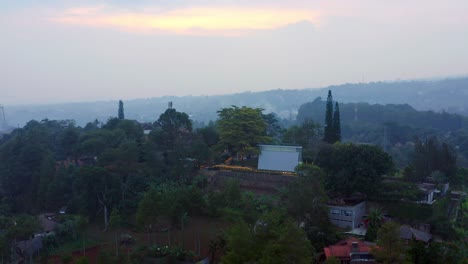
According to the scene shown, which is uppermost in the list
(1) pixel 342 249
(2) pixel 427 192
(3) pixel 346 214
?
(2) pixel 427 192

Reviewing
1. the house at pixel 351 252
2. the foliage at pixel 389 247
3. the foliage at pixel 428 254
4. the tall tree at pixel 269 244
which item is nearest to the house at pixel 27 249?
the tall tree at pixel 269 244

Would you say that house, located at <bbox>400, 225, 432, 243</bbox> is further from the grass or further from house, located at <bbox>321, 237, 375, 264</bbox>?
the grass

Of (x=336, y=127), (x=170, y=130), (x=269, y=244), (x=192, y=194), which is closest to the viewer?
(x=269, y=244)

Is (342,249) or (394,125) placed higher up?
(394,125)

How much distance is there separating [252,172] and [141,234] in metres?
6.82

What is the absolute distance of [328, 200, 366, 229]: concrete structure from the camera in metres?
18.1

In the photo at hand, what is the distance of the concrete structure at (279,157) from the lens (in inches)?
882

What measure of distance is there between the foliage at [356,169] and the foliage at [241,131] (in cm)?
579

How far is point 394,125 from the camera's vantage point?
5428 cm

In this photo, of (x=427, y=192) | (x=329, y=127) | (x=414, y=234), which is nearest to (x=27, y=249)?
(x=414, y=234)

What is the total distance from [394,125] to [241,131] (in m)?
35.9

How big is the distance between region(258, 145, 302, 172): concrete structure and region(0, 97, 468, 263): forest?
62cm

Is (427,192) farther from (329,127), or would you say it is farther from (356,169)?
(329,127)

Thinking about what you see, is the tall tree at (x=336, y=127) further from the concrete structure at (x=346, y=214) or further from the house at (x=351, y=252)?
the house at (x=351, y=252)
